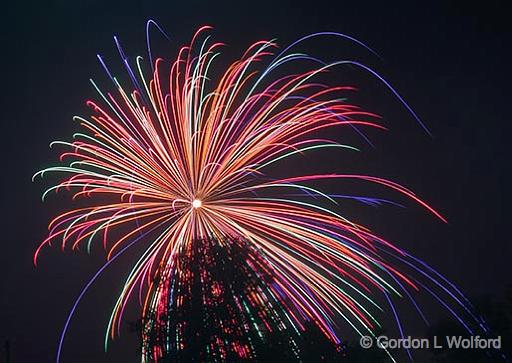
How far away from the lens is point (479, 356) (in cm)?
1858

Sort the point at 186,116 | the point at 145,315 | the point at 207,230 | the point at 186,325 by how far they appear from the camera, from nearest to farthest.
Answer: the point at 186,325, the point at 145,315, the point at 207,230, the point at 186,116

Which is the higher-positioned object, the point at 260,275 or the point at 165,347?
the point at 260,275

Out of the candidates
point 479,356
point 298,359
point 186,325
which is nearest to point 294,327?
point 298,359

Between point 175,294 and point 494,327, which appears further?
point 494,327

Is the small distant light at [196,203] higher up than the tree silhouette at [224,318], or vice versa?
the small distant light at [196,203]

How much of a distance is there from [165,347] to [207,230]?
437 centimetres

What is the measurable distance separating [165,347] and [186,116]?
8.44 m

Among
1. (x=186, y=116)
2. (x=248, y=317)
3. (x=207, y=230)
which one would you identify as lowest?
(x=248, y=317)

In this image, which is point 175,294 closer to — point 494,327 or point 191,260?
point 191,260

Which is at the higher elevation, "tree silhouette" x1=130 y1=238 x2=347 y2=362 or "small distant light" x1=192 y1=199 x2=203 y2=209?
"small distant light" x1=192 y1=199 x2=203 y2=209

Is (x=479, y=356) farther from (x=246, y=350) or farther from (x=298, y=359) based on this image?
(x=246, y=350)

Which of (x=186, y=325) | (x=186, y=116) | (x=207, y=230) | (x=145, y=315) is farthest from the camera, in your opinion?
(x=186, y=116)

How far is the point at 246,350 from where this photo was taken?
14711 mm

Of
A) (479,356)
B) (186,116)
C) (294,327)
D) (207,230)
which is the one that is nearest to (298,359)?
(294,327)
